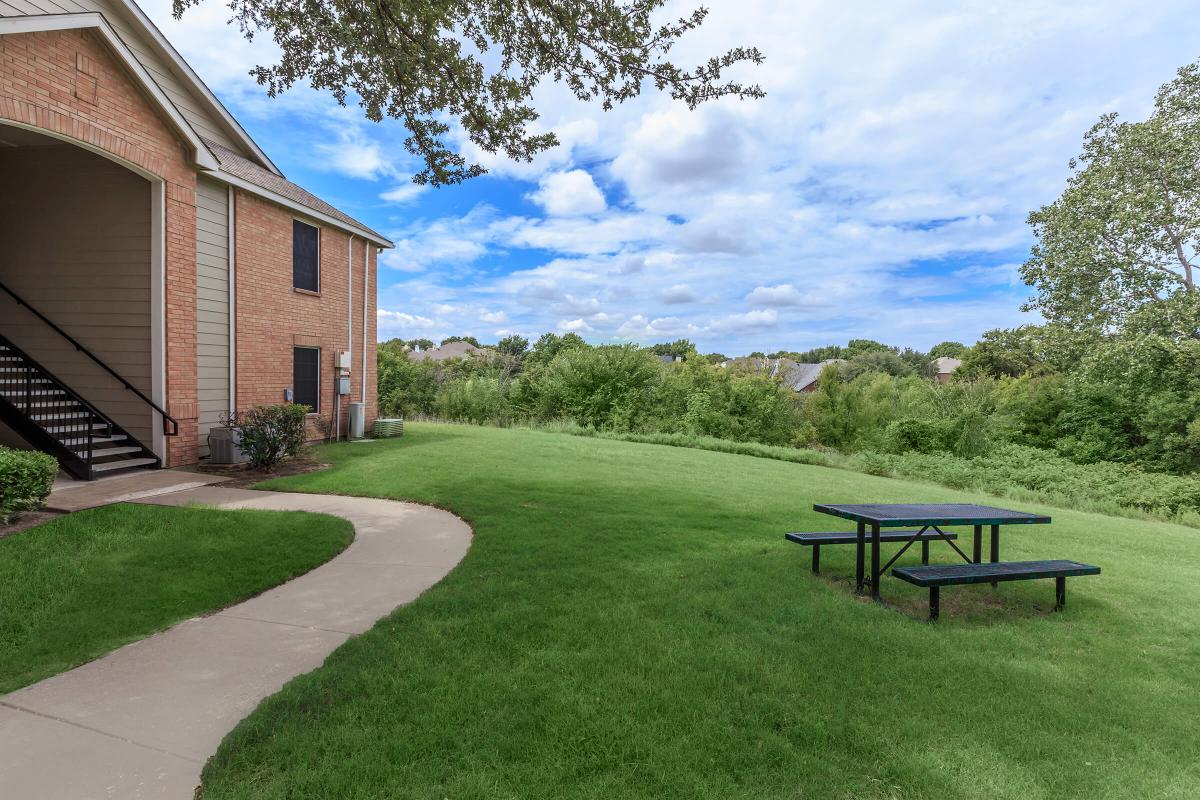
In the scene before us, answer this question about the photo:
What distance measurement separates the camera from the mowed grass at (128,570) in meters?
3.52

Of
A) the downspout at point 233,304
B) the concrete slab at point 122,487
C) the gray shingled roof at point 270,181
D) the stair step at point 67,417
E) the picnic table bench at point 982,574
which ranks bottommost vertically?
the concrete slab at point 122,487

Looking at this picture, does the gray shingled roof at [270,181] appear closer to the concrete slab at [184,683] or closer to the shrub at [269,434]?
the shrub at [269,434]

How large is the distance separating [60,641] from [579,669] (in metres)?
3.16

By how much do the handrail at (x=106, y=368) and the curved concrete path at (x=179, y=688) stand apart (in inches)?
234

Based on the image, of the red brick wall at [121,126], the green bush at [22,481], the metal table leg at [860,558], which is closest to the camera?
the metal table leg at [860,558]

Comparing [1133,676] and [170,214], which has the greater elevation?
[170,214]

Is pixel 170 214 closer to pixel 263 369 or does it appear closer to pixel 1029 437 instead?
pixel 263 369

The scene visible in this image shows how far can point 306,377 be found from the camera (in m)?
12.6

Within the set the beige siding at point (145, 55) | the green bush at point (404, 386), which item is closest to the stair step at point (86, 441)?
the beige siding at point (145, 55)

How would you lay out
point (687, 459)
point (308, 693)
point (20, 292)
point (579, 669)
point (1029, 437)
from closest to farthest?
point (308, 693) → point (579, 669) → point (20, 292) → point (687, 459) → point (1029, 437)

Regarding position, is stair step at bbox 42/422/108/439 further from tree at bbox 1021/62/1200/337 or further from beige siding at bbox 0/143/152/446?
tree at bbox 1021/62/1200/337

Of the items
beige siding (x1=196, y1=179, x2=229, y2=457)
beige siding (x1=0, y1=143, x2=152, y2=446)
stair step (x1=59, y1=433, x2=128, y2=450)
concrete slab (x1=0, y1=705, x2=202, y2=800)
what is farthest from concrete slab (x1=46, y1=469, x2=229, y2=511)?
concrete slab (x1=0, y1=705, x2=202, y2=800)

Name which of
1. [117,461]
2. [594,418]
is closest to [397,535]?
[117,461]

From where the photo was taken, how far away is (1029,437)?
22.9 meters
